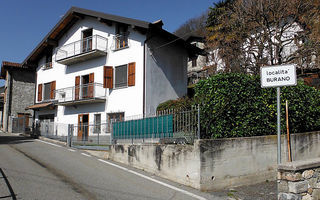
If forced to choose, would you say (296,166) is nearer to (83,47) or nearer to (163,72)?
(163,72)

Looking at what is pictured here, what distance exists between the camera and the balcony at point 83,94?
17.9m

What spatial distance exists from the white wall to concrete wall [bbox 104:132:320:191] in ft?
26.2

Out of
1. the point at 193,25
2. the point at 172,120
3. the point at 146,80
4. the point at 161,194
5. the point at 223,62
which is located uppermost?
the point at 193,25

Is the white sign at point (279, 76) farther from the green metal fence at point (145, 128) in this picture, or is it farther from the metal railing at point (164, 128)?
the green metal fence at point (145, 128)

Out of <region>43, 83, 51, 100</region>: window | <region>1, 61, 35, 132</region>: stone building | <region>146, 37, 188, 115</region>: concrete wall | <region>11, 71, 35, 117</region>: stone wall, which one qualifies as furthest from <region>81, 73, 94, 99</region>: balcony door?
<region>11, 71, 35, 117</region>: stone wall

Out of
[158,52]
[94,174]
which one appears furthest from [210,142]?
[158,52]

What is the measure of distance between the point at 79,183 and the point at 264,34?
11.8 meters

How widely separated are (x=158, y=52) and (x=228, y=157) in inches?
450

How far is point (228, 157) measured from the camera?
23.0 feet

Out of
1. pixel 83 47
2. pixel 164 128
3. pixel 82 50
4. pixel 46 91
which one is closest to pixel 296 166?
pixel 164 128

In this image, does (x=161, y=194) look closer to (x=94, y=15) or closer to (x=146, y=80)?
(x=146, y=80)

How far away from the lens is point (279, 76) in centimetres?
580

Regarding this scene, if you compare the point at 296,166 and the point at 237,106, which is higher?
the point at 237,106

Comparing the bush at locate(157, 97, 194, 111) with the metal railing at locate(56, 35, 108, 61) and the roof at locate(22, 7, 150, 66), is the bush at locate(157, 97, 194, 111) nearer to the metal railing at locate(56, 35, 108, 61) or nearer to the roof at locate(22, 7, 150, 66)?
the roof at locate(22, 7, 150, 66)
